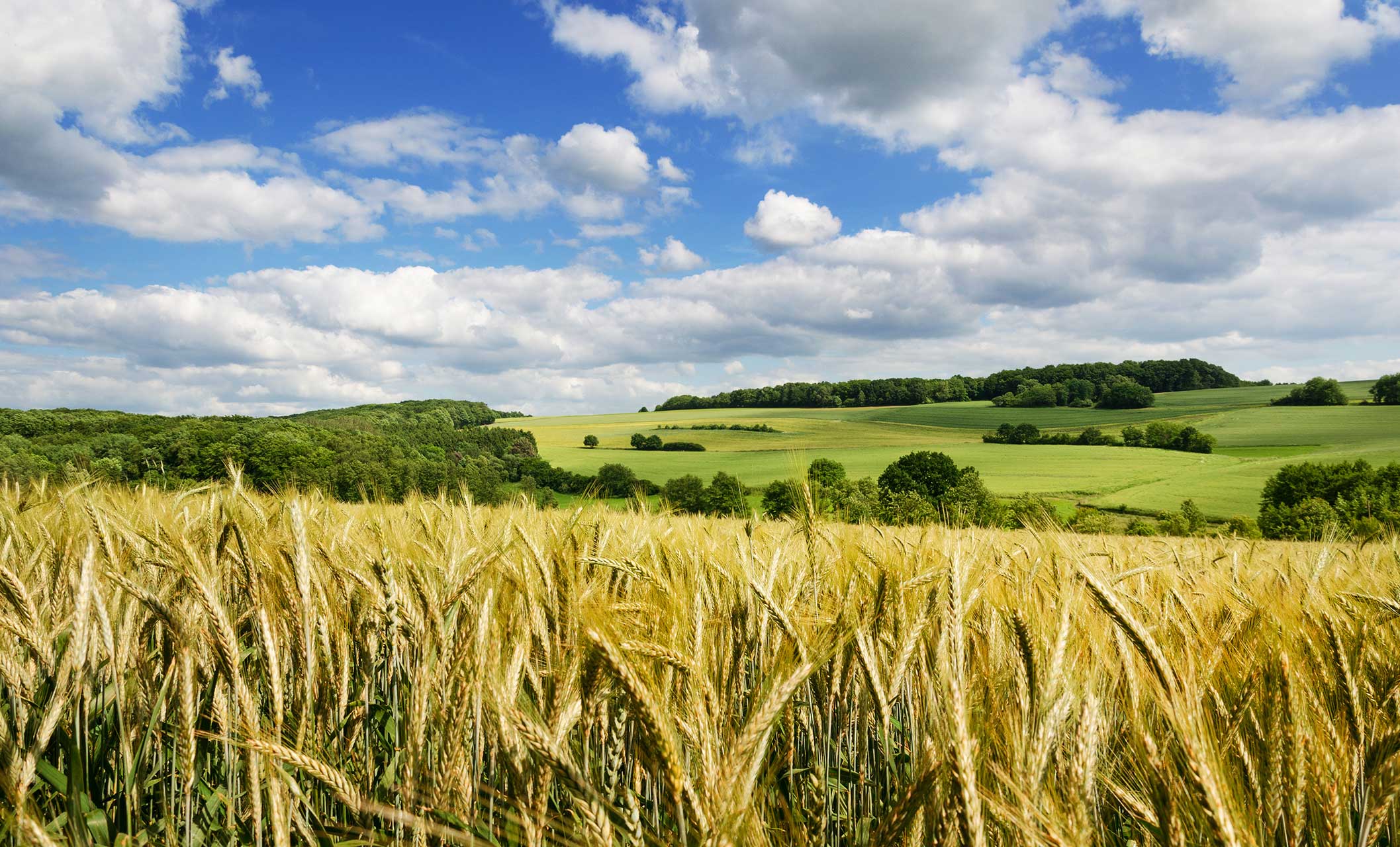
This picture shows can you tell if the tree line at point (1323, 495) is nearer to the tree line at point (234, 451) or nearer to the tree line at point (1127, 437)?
the tree line at point (1127, 437)

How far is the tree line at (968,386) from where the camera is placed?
75.5m

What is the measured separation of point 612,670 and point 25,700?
1.58 metres

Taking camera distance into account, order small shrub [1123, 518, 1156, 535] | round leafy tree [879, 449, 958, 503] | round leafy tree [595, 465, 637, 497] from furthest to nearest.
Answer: round leafy tree [879, 449, 958, 503], round leafy tree [595, 465, 637, 497], small shrub [1123, 518, 1156, 535]

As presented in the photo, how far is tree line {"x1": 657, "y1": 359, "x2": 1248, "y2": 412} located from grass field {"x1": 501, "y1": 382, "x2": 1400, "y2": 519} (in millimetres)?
3257

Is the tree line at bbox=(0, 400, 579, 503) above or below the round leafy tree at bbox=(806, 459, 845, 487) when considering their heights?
above

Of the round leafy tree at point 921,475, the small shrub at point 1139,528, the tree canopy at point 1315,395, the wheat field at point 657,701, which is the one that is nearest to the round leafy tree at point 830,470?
the round leafy tree at point 921,475

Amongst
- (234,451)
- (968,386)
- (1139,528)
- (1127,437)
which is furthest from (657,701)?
(968,386)

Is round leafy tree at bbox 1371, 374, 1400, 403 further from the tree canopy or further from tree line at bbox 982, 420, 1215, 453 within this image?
tree line at bbox 982, 420, 1215, 453

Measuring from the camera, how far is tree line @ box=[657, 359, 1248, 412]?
2972 inches

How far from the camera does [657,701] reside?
3.40ft

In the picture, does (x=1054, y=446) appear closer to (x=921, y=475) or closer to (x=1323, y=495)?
(x=1323, y=495)

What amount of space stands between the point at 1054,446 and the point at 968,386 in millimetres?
27568

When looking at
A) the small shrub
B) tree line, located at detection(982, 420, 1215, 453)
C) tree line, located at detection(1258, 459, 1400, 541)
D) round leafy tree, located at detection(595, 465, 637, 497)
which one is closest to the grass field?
tree line, located at detection(982, 420, 1215, 453)

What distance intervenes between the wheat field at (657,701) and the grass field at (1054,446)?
34.3m
